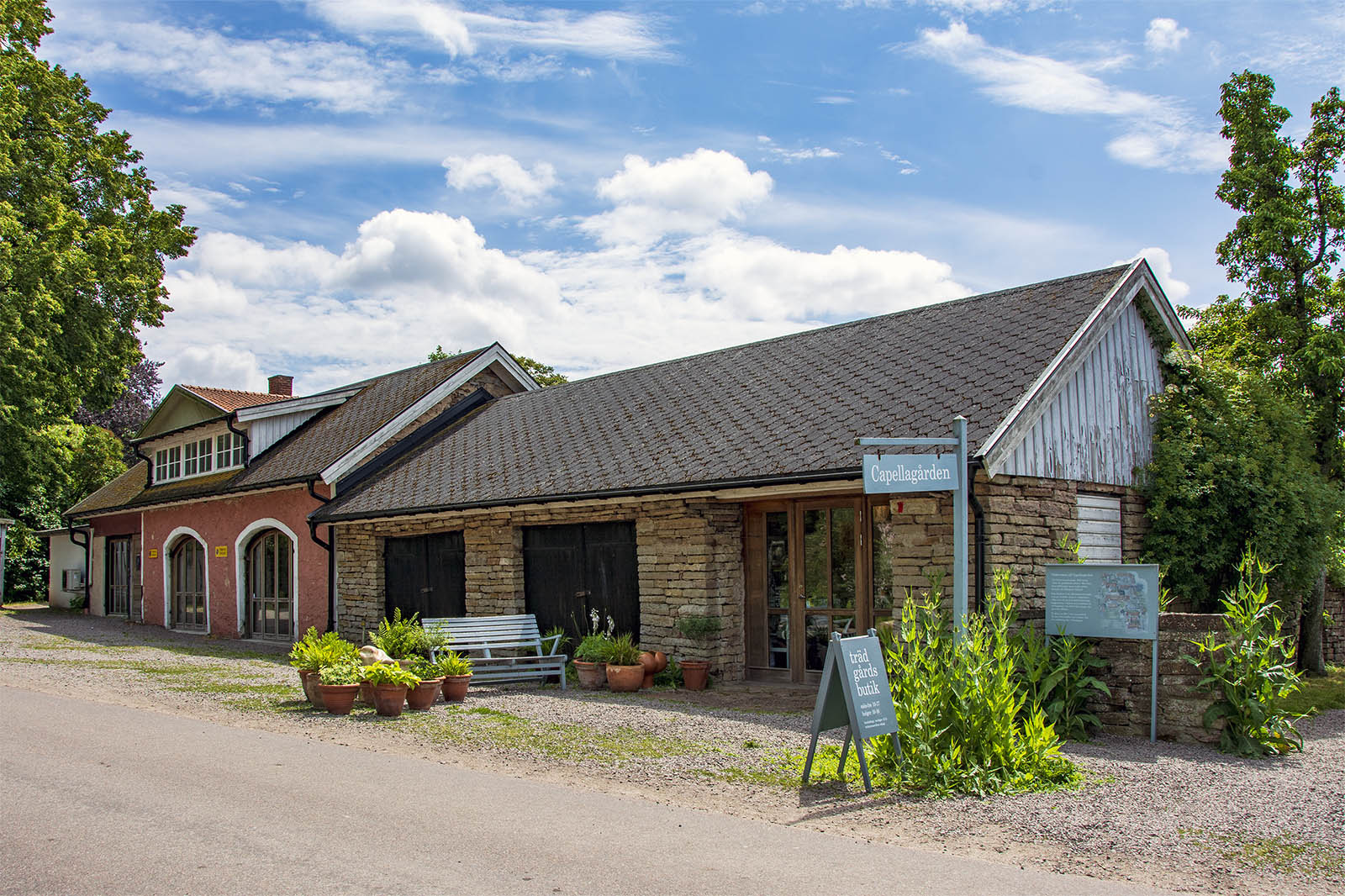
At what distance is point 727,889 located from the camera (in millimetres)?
4855

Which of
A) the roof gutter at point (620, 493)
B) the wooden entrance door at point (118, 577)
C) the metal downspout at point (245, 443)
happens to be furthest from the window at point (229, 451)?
the wooden entrance door at point (118, 577)

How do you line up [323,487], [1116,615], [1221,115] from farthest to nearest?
[323,487], [1221,115], [1116,615]

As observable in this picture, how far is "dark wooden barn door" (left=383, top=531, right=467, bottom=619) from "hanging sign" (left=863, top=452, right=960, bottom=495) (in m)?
9.87

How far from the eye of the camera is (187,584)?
23188mm

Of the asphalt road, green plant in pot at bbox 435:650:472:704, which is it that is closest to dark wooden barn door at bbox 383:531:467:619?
green plant in pot at bbox 435:650:472:704

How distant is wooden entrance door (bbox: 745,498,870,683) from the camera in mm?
11781

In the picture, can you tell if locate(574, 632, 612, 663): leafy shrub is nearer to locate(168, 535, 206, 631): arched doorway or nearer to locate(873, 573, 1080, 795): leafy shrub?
locate(873, 573, 1080, 795): leafy shrub

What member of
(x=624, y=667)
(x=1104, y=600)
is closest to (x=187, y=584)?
(x=624, y=667)

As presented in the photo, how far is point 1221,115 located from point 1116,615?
9.06m

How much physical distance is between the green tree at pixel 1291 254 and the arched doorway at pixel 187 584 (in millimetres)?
20261

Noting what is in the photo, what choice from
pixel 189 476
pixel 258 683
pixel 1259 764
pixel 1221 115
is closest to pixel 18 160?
pixel 189 476

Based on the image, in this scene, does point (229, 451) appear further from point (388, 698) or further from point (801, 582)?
point (801, 582)

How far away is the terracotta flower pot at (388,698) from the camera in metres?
10.2

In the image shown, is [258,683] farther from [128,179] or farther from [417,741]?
[128,179]
